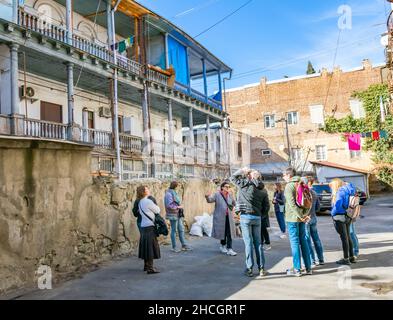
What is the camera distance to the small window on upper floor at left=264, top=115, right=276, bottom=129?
118ft

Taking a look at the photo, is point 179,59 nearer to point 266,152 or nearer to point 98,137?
point 98,137

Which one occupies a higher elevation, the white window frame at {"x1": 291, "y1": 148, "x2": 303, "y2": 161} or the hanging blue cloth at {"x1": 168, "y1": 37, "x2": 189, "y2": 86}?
the hanging blue cloth at {"x1": 168, "y1": 37, "x2": 189, "y2": 86}

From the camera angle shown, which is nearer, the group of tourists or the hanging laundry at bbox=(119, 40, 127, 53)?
the group of tourists

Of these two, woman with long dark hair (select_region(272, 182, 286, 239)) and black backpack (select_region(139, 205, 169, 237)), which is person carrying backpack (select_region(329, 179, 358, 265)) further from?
woman with long dark hair (select_region(272, 182, 286, 239))

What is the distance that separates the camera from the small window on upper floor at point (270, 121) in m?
36.1

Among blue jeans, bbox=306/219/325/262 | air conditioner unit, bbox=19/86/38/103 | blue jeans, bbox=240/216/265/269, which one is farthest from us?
air conditioner unit, bbox=19/86/38/103

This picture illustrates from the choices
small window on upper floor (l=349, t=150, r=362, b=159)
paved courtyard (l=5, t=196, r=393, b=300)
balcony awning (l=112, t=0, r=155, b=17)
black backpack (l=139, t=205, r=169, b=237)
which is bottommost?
paved courtyard (l=5, t=196, r=393, b=300)

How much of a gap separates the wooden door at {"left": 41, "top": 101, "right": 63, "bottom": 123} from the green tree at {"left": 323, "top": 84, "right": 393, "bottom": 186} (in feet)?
81.6

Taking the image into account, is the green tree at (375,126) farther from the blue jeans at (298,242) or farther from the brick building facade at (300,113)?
the blue jeans at (298,242)

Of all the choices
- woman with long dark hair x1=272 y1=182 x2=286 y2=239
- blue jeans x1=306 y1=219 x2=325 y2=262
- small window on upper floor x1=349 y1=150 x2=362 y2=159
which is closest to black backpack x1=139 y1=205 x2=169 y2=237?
blue jeans x1=306 y1=219 x2=325 y2=262

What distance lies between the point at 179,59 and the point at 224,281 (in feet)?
60.2

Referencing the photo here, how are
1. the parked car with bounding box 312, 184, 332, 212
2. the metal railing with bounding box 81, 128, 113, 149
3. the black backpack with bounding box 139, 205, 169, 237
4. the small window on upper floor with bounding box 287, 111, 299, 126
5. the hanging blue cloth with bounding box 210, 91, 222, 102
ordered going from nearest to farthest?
the black backpack with bounding box 139, 205, 169, 237 < the metal railing with bounding box 81, 128, 113, 149 < the parked car with bounding box 312, 184, 332, 212 < the hanging blue cloth with bounding box 210, 91, 222, 102 < the small window on upper floor with bounding box 287, 111, 299, 126
